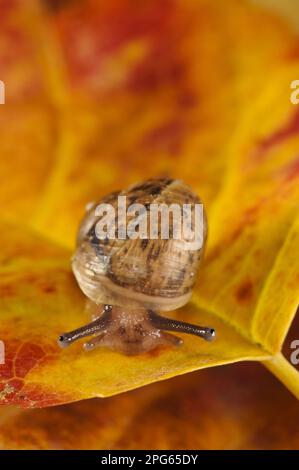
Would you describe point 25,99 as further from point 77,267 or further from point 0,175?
point 77,267

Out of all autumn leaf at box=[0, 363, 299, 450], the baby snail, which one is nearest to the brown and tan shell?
the baby snail

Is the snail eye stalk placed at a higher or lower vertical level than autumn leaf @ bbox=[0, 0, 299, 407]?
lower

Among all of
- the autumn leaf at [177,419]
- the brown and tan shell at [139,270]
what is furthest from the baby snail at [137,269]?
the autumn leaf at [177,419]

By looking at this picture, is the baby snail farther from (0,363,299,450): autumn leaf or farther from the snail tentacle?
(0,363,299,450): autumn leaf

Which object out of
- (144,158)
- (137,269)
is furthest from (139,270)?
(144,158)

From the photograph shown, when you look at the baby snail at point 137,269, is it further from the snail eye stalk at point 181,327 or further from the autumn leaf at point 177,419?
the autumn leaf at point 177,419

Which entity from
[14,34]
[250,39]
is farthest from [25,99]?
[250,39]

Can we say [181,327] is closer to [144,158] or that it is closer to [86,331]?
[86,331]
